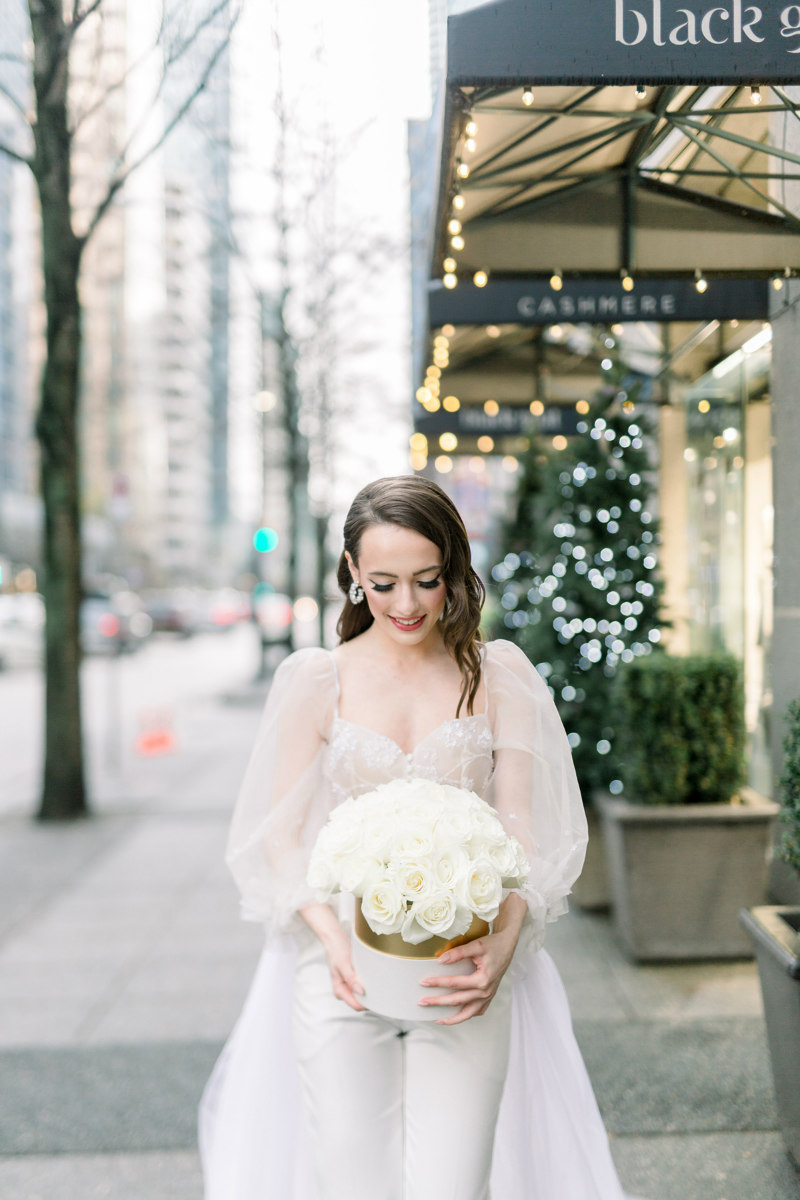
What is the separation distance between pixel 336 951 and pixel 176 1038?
8.63ft

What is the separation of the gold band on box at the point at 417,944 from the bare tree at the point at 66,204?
5699 millimetres

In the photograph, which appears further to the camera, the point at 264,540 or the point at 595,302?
the point at 264,540

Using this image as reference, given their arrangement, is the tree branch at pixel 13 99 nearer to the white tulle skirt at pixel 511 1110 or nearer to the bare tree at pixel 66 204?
the bare tree at pixel 66 204

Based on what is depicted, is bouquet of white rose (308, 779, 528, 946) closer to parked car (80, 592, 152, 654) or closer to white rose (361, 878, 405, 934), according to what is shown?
white rose (361, 878, 405, 934)

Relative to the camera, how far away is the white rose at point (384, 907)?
201 centimetres

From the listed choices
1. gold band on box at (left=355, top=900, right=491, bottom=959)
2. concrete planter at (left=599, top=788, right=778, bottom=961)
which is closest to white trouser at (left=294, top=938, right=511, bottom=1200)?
gold band on box at (left=355, top=900, right=491, bottom=959)

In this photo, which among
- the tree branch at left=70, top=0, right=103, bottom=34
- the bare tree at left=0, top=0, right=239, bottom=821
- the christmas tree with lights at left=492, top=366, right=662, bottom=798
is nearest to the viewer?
the tree branch at left=70, top=0, right=103, bottom=34

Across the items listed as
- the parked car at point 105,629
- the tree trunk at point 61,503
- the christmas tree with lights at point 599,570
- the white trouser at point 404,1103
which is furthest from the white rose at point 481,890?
the parked car at point 105,629

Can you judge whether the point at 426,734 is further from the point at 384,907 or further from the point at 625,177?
the point at 625,177

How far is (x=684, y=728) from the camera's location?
5.32 metres

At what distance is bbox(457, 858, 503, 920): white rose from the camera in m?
2.00

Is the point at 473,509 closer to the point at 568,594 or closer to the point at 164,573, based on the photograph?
the point at 568,594

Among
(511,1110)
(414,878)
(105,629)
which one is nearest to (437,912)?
(414,878)

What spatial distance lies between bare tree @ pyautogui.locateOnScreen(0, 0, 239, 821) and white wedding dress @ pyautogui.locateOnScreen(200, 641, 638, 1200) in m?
5.10
